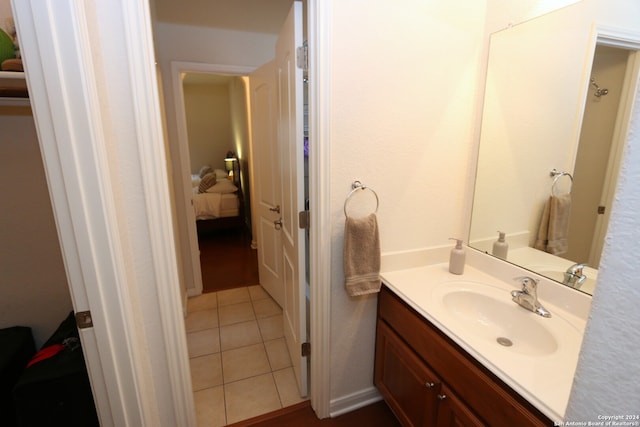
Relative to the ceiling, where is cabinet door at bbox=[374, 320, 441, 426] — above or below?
below

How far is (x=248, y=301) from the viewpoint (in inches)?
108

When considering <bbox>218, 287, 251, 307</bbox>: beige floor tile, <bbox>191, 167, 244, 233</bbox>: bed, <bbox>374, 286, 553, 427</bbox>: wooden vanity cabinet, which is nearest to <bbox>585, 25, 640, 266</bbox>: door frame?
<bbox>374, 286, 553, 427</bbox>: wooden vanity cabinet

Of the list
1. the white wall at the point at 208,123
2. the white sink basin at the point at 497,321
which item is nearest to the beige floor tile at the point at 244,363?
the white sink basin at the point at 497,321

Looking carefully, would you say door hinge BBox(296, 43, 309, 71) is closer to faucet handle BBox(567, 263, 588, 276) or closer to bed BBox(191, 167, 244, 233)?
faucet handle BBox(567, 263, 588, 276)

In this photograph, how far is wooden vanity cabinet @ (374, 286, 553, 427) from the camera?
33.5 inches

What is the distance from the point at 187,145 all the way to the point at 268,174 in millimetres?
885

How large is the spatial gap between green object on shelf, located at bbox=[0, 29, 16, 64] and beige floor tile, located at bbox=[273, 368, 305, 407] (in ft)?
6.50

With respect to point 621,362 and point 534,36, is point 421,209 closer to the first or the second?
point 534,36

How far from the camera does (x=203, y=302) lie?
8.96ft

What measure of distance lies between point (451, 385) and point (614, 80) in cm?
119

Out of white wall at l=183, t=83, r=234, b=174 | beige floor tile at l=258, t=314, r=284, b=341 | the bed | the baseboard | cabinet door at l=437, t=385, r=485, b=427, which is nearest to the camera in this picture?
cabinet door at l=437, t=385, r=485, b=427

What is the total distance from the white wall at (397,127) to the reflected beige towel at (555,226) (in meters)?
0.40

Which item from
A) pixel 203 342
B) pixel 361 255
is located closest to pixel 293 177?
pixel 361 255

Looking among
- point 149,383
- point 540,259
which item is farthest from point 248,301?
point 540,259
